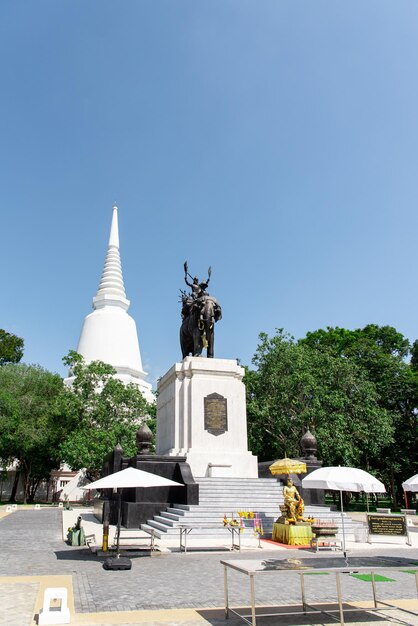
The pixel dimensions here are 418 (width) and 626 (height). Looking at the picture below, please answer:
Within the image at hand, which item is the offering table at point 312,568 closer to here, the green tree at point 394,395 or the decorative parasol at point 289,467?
the decorative parasol at point 289,467

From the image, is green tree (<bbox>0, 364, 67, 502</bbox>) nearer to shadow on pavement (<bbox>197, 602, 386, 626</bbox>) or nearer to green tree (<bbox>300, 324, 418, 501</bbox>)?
green tree (<bbox>300, 324, 418, 501</bbox>)

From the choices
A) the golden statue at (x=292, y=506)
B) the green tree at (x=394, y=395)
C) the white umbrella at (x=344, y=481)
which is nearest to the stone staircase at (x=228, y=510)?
the golden statue at (x=292, y=506)

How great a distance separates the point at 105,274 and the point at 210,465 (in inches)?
1789

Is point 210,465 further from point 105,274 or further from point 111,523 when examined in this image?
point 105,274

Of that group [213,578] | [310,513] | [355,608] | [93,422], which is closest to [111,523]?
[310,513]

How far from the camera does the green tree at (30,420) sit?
3828 centimetres

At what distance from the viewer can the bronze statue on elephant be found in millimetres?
22906

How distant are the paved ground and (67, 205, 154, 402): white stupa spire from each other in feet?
131

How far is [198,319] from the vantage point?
75.9 feet

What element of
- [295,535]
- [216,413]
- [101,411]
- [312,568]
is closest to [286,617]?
[312,568]

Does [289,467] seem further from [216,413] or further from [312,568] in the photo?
[312,568]

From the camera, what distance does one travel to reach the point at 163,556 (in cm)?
1223

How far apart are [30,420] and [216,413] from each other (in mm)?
23490

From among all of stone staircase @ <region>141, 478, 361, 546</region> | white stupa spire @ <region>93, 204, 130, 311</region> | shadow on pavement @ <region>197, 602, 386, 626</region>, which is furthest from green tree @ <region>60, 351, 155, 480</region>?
shadow on pavement @ <region>197, 602, 386, 626</region>
